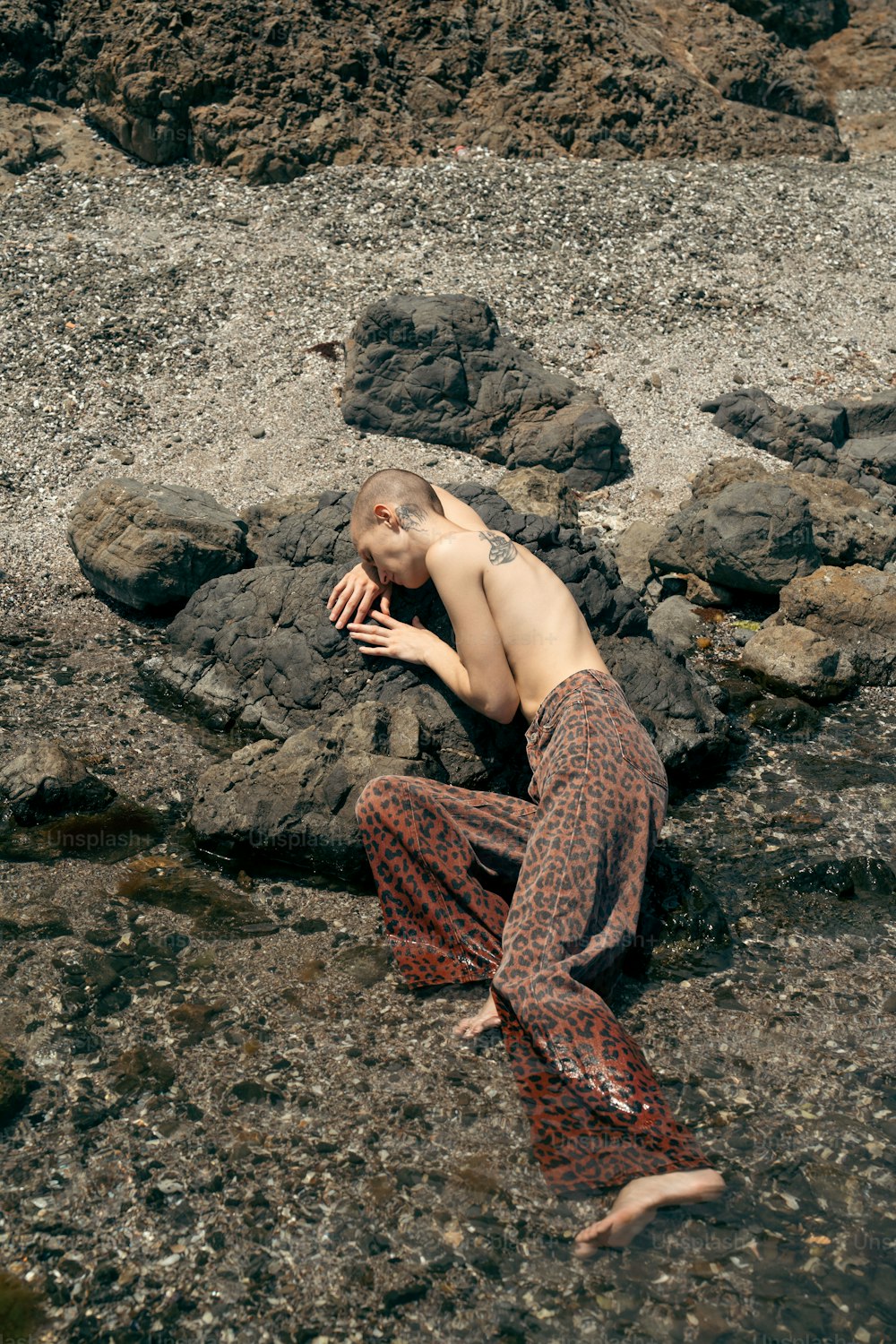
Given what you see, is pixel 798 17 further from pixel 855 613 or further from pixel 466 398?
pixel 855 613

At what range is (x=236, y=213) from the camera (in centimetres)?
1350

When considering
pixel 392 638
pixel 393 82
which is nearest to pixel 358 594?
pixel 392 638

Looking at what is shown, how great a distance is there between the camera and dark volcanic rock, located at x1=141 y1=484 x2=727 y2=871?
544 cm

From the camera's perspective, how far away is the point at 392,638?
18.3 feet

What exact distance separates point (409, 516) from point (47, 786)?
2313 millimetres

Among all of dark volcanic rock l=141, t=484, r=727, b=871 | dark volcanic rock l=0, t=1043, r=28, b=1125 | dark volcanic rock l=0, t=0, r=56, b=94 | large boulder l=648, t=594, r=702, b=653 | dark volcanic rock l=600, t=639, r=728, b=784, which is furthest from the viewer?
dark volcanic rock l=0, t=0, r=56, b=94

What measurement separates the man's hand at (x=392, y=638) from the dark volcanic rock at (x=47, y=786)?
158cm

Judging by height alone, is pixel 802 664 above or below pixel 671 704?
below

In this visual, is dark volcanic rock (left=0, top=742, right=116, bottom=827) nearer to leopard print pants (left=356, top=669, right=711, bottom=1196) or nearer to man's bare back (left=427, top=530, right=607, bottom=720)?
leopard print pants (left=356, top=669, right=711, bottom=1196)

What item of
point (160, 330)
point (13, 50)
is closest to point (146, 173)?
point (13, 50)

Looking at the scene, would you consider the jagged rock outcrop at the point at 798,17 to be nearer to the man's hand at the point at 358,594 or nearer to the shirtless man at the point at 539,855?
the man's hand at the point at 358,594

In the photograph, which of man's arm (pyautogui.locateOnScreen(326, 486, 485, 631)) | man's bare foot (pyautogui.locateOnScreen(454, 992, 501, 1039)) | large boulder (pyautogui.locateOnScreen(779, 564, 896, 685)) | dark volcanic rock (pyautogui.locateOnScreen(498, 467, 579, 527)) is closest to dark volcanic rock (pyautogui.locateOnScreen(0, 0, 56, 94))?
dark volcanic rock (pyautogui.locateOnScreen(498, 467, 579, 527))

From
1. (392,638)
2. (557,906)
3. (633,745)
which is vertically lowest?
(392,638)

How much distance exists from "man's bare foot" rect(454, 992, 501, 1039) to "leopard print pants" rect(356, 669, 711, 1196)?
0.12 metres
